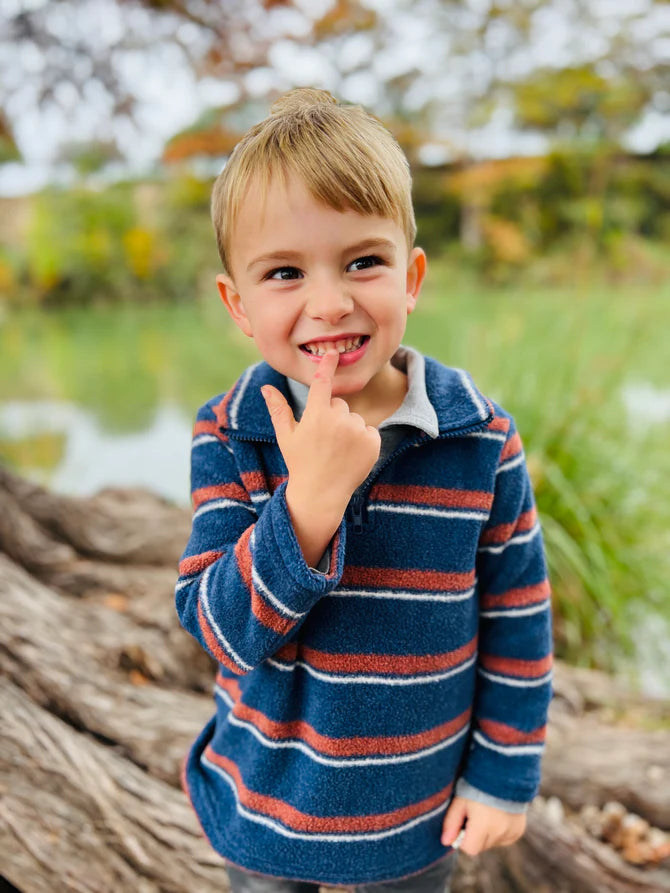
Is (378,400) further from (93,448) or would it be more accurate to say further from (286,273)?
(93,448)

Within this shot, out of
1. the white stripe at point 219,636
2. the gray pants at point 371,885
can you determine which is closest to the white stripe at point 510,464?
the white stripe at point 219,636

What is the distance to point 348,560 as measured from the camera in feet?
2.43

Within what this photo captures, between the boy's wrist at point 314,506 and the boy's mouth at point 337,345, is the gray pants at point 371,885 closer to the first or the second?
the boy's wrist at point 314,506

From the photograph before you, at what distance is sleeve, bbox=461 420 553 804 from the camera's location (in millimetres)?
822

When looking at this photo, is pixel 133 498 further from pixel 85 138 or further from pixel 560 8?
pixel 560 8

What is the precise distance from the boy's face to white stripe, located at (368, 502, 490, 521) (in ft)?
0.40

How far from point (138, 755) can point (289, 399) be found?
2.49 feet

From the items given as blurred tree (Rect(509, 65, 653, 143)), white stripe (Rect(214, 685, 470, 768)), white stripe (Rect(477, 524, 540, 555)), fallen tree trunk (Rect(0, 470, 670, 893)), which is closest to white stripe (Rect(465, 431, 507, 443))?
white stripe (Rect(477, 524, 540, 555))

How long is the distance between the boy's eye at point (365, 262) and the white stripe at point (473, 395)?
0.18 metres

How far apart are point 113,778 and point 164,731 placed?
130 millimetres

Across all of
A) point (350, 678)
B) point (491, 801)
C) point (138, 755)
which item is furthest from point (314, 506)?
point (138, 755)

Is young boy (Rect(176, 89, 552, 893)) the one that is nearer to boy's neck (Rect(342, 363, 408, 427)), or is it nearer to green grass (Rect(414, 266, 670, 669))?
boy's neck (Rect(342, 363, 408, 427))

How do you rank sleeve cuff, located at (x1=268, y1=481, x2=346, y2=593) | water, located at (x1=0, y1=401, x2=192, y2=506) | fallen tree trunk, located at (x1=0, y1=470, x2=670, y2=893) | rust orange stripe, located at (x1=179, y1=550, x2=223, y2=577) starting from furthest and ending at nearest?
water, located at (x1=0, y1=401, x2=192, y2=506) < fallen tree trunk, located at (x1=0, y1=470, x2=670, y2=893) < rust orange stripe, located at (x1=179, y1=550, x2=223, y2=577) < sleeve cuff, located at (x1=268, y1=481, x2=346, y2=593)

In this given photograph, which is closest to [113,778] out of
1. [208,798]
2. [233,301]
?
[208,798]
